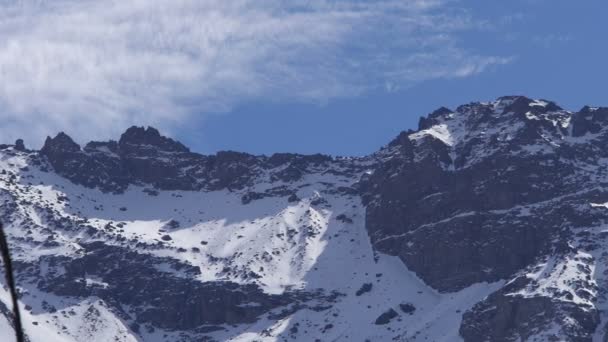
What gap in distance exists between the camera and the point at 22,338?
1426 cm

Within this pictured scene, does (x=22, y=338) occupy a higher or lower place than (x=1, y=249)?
lower

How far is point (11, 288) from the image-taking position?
14.5 meters

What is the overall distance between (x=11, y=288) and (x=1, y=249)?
1.80 feet

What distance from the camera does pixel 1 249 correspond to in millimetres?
14164

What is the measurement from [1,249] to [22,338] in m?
1.02

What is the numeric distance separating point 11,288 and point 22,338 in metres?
0.60
